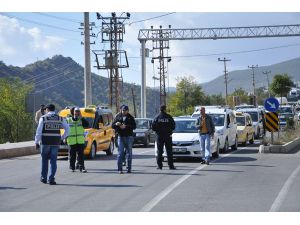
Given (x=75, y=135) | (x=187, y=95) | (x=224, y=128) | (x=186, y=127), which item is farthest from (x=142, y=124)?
(x=187, y=95)

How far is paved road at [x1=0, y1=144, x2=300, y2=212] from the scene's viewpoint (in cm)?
964

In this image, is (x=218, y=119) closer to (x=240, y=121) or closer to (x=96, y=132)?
(x=96, y=132)

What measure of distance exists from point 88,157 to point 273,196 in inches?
434

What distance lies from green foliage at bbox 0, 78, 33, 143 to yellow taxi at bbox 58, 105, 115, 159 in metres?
41.8

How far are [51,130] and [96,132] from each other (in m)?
7.82

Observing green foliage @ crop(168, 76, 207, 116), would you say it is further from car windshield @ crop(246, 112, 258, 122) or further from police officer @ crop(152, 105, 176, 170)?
police officer @ crop(152, 105, 176, 170)

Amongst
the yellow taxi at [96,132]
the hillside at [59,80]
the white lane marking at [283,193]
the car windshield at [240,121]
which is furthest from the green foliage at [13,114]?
the hillside at [59,80]

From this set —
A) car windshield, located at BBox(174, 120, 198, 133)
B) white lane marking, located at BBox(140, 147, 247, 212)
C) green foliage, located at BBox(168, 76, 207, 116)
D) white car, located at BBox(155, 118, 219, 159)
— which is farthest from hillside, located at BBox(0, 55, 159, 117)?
white lane marking, located at BBox(140, 147, 247, 212)

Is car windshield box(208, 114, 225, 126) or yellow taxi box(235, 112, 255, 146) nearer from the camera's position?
car windshield box(208, 114, 225, 126)

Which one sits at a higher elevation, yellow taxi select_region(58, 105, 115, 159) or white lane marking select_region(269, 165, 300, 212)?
yellow taxi select_region(58, 105, 115, 159)

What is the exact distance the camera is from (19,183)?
1328cm

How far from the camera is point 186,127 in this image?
1994 cm
